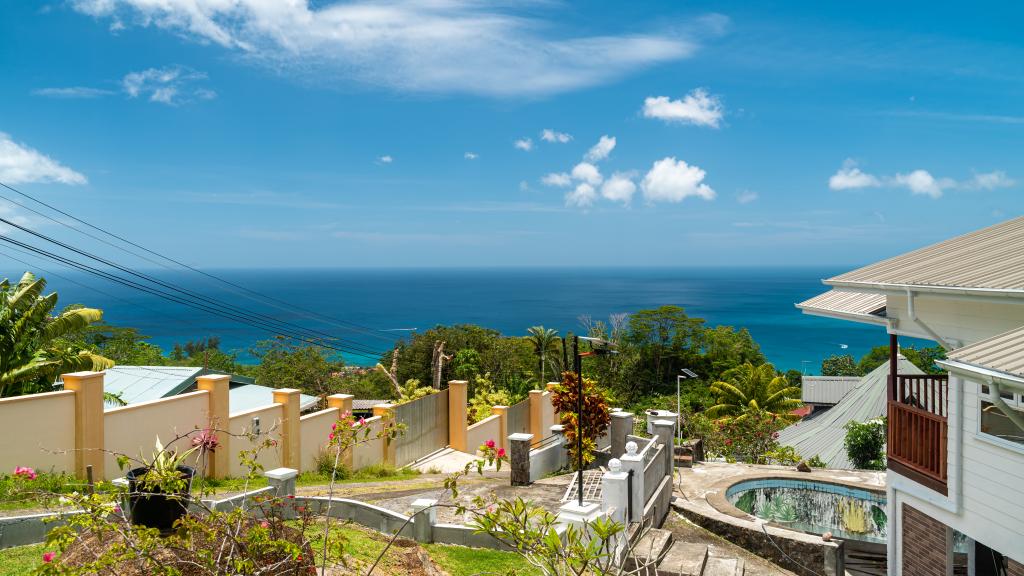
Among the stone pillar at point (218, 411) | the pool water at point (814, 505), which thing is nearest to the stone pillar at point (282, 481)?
the stone pillar at point (218, 411)

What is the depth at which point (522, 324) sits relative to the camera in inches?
6998

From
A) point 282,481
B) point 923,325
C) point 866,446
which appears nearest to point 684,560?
point 923,325

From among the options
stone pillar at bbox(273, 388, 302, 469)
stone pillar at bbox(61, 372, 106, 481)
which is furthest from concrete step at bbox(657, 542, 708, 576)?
stone pillar at bbox(61, 372, 106, 481)

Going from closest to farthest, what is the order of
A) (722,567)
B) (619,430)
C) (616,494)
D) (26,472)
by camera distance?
(722,567) → (26,472) → (616,494) → (619,430)

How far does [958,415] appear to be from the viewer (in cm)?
772

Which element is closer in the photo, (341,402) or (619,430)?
(341,402)

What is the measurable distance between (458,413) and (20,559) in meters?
13.0

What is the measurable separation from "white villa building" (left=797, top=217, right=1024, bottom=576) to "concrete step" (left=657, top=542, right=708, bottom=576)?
2775 millimetres

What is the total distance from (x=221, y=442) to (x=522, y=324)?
16480cm

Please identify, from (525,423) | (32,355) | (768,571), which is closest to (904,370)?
(525,423)

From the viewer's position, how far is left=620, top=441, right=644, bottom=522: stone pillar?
10.7 metres

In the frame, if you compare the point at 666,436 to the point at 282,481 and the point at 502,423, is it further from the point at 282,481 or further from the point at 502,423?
the point at 502,423

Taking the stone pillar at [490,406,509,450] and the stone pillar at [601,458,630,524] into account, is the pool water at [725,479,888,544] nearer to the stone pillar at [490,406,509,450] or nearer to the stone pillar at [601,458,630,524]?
the stone pillar at [601,458,630,524]

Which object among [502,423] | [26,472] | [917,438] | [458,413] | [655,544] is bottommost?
[502,423]
